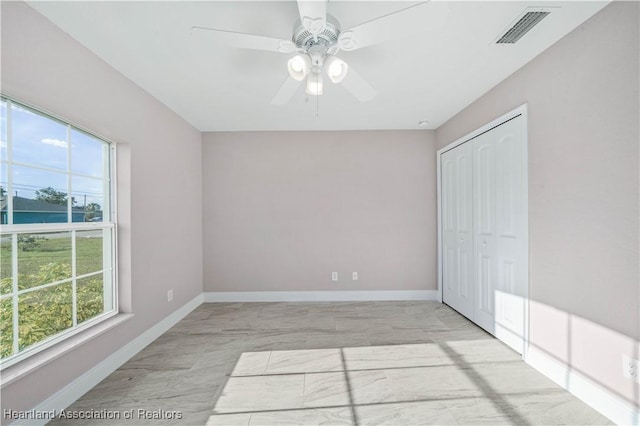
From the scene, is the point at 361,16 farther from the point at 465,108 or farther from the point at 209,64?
the point at 465,108

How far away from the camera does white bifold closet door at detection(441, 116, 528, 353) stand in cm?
251

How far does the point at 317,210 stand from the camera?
4.24 m

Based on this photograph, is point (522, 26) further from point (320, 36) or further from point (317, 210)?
point (317, 210)

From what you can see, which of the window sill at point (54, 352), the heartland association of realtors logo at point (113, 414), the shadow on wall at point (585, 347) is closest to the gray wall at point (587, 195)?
the shadow on wall at point (585, 347)

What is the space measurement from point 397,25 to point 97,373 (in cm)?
306

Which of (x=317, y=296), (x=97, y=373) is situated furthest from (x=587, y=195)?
(x=97, y=373)

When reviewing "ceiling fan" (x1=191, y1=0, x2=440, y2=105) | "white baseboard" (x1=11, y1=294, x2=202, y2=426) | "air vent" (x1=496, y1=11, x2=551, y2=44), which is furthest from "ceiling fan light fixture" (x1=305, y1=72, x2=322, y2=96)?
"white baseboard" (x1=11, y1=294, x2=202, y2=426)

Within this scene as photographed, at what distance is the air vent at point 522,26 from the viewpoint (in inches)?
69.9

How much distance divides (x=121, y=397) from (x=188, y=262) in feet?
6.16

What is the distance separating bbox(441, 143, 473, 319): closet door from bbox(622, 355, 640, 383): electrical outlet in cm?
167

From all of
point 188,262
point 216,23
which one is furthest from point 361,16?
point 188,262

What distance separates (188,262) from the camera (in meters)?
3.75

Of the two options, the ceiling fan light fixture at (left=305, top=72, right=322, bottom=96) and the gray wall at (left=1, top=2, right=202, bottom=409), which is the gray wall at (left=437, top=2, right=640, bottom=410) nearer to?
the ceiling fan light fixture at (left=305, top=72, right=322, bottom=96)

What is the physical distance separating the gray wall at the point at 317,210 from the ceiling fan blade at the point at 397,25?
268cm
